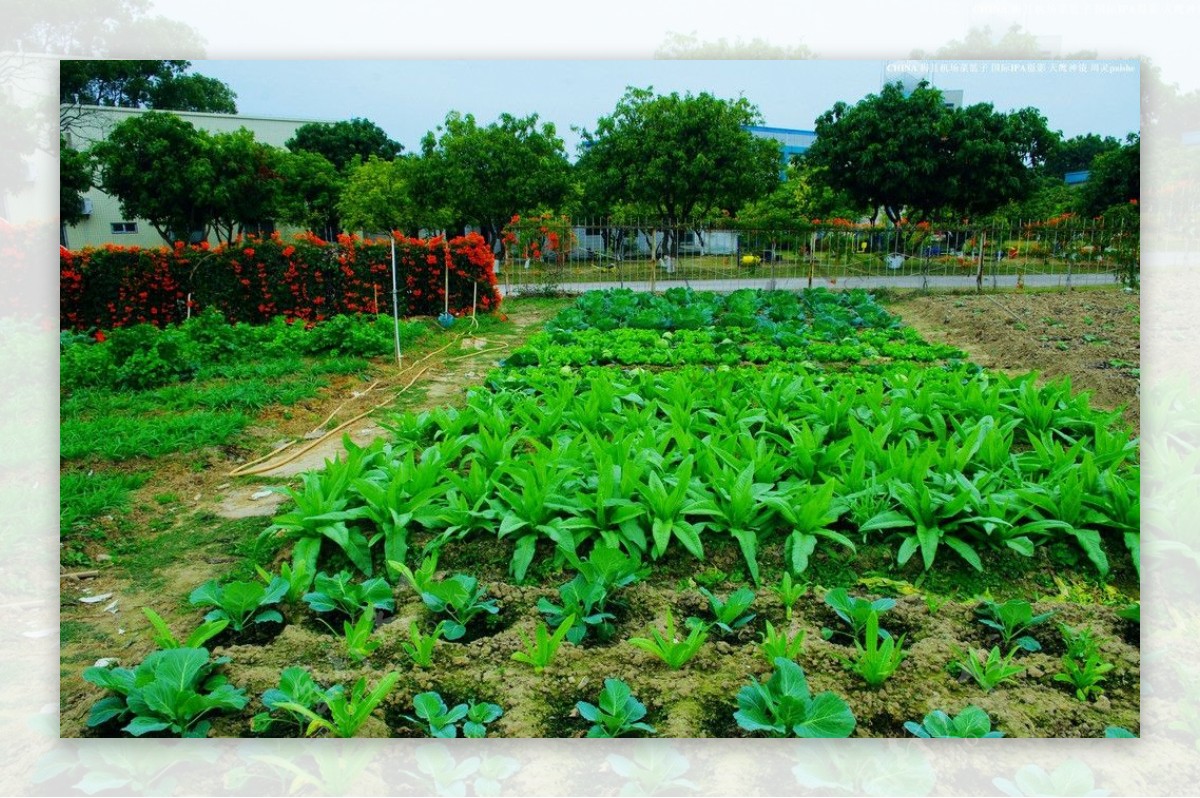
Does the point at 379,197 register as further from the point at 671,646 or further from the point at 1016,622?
the point at 1016,622

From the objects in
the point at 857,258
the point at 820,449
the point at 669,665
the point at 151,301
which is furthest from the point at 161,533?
the point at 857,258

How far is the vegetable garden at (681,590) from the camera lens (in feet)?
6.88

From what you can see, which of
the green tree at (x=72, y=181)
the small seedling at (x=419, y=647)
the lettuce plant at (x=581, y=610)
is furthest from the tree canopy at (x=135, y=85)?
the lettuce plant at (x=581, y=610)

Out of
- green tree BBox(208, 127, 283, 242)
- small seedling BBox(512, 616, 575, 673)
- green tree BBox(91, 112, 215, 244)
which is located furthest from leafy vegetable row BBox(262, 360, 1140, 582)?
green tree BBox(208, 127, 283, 242)

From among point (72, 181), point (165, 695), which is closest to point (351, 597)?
point (165, 695)

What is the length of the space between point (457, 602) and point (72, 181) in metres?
2.25

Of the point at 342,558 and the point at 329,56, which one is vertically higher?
the point at 329,56

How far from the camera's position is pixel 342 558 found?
283 cm

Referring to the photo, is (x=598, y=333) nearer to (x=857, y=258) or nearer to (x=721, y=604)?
(x=721, y=604)

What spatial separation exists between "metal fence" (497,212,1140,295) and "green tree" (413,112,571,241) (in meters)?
0.66

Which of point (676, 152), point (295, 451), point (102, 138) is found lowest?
point (295, 451)

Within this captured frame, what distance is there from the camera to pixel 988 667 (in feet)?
7.09

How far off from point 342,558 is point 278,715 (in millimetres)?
794

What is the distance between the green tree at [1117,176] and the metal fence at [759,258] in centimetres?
768
